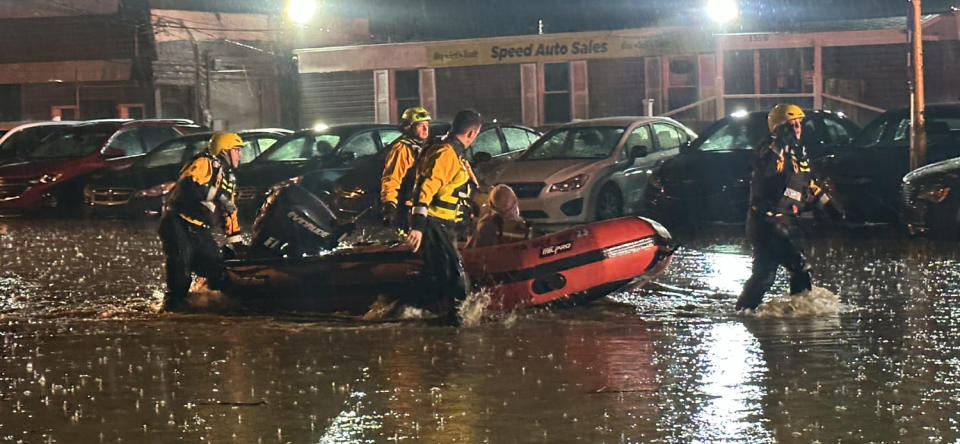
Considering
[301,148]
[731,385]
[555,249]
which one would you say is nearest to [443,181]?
[555,249]

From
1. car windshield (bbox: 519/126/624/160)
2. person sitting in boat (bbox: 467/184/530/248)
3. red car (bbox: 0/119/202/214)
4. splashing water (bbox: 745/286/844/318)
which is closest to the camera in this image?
splashing water (bbox: 745/286/844/318)

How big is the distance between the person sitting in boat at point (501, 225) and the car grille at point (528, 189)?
685 centimetres

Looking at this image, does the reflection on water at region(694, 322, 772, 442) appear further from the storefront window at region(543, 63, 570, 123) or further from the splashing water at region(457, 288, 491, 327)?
the storefront window at region(543, 63, 570, 123)

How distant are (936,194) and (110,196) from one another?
12362mm

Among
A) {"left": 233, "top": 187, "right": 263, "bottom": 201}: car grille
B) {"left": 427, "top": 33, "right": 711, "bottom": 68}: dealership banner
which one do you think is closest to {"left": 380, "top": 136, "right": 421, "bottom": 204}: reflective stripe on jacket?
{"left": 233, "top": 187, "right": 263, "bottom": 201}: car grille

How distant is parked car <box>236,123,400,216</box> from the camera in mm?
21297

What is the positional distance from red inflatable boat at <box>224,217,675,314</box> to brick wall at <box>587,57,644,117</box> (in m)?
23.0

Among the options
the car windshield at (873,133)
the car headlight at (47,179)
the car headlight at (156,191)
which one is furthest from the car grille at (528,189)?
the car headlight at (47,179)

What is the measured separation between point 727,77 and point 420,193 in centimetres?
2443

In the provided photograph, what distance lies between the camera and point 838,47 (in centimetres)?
3234

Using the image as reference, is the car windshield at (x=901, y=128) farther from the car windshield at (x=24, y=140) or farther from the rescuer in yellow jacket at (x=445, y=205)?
the car windshield at (x=24, y=140)

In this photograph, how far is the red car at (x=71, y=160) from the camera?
76.2ft

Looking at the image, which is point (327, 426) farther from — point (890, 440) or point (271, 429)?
point (890, 440)

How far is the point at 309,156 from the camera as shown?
22047 mm
